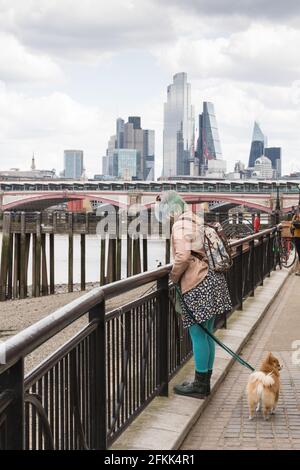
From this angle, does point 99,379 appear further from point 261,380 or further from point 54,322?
point 261,380

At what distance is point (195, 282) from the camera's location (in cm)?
482

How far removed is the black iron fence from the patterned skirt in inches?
10.0

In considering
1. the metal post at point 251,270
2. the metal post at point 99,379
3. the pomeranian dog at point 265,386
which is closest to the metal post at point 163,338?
Answer: the pomeranian dog at point 265,386

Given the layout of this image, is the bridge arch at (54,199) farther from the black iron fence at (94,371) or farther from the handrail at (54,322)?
the handrail at (54,322)

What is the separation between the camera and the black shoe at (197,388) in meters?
5.17

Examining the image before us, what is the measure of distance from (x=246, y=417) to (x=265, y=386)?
379mm

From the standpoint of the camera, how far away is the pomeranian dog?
4617 mm

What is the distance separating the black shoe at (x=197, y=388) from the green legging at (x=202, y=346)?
71 millimetres

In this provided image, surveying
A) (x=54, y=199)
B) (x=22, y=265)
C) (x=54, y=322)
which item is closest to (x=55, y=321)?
(x=54, y=322)

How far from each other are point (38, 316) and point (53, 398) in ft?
61.9

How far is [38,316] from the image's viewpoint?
21734mm

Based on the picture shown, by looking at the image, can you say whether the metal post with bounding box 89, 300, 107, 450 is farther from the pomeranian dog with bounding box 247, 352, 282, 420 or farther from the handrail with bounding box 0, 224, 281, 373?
the pomeranian dog with bounding box 247, 352, 282, 420

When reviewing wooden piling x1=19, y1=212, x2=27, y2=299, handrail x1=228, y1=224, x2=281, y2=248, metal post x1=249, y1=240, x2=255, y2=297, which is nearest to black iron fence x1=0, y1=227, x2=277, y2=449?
handrail x1=228, y1=224, x2=281, y2=248

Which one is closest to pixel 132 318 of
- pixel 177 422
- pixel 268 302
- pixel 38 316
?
pixel 177 422
